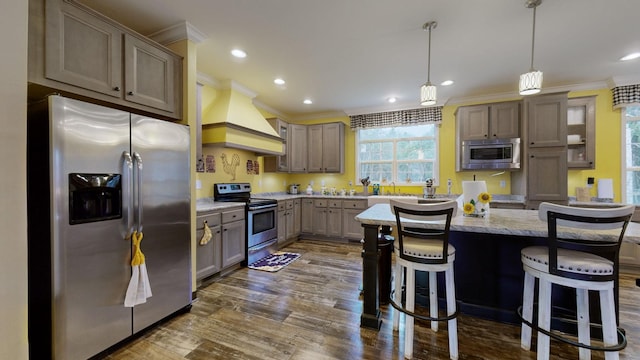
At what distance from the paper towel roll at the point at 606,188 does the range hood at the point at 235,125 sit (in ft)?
16.5

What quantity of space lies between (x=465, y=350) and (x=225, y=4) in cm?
327

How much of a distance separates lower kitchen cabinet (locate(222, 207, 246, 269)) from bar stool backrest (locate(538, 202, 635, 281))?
119 inches

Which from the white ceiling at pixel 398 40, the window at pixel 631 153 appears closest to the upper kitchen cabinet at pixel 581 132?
the white ceiling at pixel 398 40

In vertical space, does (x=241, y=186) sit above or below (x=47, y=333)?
above

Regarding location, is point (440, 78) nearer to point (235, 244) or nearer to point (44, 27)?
point (235, 244)

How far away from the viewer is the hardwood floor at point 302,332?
1.76m

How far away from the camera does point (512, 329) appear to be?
6.61ft

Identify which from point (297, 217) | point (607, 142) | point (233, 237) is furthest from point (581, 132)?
point (233, 237)

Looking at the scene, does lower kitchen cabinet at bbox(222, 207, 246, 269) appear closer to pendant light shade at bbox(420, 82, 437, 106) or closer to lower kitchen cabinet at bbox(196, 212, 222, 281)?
lower kitchen cabinet at bbox(196, 212, 222, 281)

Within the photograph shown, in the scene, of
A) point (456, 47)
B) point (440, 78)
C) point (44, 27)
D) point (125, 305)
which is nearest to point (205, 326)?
point (125, 305)

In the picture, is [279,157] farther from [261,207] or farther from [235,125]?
[235,125]

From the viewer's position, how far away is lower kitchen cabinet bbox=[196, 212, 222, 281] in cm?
274

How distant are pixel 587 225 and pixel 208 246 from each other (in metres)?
3.19

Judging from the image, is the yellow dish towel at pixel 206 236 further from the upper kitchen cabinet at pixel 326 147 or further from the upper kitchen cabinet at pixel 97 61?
the upper kitchen cabinet at pixel 326 147
